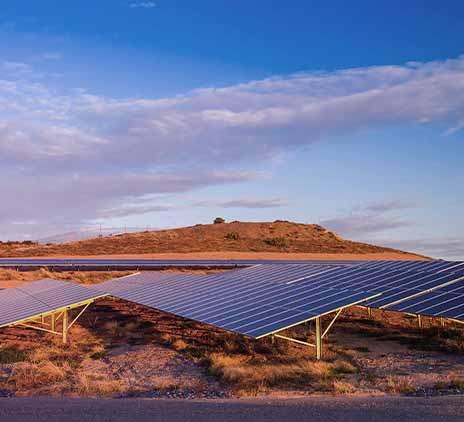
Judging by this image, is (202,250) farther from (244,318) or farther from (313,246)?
(244,318)

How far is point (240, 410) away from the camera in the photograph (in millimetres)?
11469

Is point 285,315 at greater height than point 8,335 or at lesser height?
greater

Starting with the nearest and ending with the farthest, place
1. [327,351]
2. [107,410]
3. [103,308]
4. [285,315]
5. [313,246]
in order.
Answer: [107,410] → [285,315] → [327,351] → [103,308] → [313,246]

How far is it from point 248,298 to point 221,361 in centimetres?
387

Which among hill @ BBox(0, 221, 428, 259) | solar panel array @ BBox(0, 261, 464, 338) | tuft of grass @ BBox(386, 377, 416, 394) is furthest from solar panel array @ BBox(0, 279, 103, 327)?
hill @ BBox(0, 221, 428, 259)

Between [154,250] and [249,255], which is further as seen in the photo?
[154,250]

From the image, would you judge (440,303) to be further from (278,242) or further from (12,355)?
(278,242)

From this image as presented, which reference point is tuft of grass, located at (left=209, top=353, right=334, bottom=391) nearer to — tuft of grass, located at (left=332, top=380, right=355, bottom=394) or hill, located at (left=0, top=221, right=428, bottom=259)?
tuft of grass, located at (left=332, top=380, right=355, bottom=394)

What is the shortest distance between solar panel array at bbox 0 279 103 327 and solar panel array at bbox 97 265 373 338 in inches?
90.6

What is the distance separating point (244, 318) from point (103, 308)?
660 inches

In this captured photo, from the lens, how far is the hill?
89812 mm

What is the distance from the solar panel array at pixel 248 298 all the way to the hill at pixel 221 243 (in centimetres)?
6148

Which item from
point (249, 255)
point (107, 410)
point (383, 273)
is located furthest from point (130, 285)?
point (249, 255)

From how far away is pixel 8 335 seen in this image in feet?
78.4
